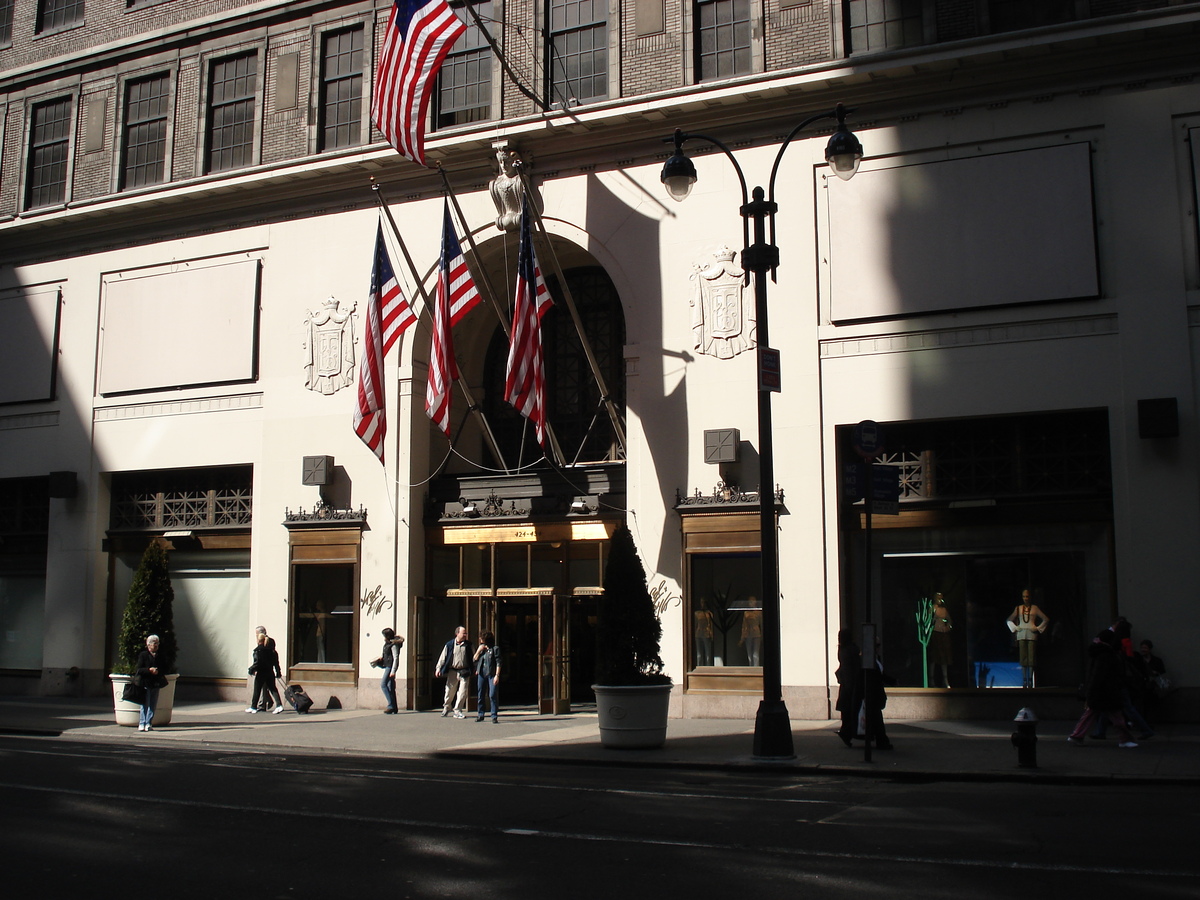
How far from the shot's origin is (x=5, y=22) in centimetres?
2973

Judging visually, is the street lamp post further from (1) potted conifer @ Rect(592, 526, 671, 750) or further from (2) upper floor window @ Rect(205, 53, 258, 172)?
(2) upper floor window @ Rect(205, 53, 258, 172)

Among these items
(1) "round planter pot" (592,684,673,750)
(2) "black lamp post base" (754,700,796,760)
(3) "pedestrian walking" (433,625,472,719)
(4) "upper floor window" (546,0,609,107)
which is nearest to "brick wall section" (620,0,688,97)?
(4) "upper floor window" (546,0,609,107)

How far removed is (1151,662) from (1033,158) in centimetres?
841

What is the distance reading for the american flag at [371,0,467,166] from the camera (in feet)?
61.4

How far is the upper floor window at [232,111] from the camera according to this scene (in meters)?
25.7

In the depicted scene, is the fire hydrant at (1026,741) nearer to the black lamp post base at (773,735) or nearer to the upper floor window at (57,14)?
the black lamp post base at (773,735)

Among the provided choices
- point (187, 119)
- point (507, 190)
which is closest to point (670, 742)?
point (507, 190)

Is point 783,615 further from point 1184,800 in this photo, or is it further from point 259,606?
point 259,606

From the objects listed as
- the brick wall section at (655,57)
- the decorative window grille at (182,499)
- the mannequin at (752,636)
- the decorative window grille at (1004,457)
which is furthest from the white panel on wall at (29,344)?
the decorative window grille at (1004,457)

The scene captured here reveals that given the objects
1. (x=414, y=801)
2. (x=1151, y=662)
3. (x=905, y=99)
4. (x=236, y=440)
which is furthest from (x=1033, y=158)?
(x=236, y=440)

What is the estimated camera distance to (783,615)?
19453 millimetres

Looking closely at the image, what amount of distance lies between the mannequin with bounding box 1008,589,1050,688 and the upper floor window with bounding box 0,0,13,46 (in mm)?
28389

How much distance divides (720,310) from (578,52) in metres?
6.39

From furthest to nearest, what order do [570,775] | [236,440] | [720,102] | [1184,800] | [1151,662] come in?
[236,440] → [720,102] → [1151,662] → [570,775] → [1184,800]
